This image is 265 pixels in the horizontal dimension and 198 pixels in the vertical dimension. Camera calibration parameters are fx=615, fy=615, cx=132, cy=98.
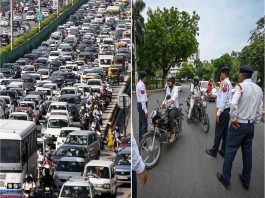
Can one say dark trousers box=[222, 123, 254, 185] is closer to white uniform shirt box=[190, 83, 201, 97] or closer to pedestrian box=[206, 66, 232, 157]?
pedestrian box=[206, 66, 232, 157]

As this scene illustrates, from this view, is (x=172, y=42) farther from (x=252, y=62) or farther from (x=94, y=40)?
(x=94, y=40)

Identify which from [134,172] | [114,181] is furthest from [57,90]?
[134,172]

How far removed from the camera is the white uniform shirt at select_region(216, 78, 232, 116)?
110 inches

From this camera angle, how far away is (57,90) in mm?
20422

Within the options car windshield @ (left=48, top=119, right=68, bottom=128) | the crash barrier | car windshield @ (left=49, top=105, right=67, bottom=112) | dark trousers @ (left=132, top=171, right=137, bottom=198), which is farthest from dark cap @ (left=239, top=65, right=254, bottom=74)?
the crash barrier

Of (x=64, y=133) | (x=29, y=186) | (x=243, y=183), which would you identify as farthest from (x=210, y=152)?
(x=64, y=133)

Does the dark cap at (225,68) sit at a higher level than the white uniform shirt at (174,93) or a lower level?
higher

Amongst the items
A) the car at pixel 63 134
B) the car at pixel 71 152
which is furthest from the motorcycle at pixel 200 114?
the car at pixel 63 134

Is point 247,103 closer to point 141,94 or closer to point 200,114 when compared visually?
point 200,114

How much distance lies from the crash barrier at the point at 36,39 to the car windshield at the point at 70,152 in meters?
10.0

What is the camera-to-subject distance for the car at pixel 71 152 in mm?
11305

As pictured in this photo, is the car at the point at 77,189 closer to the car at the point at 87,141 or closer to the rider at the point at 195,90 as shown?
the car at the point at 87,141

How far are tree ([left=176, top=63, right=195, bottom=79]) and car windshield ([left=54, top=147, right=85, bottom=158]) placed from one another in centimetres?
855

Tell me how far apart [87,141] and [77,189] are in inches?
133
